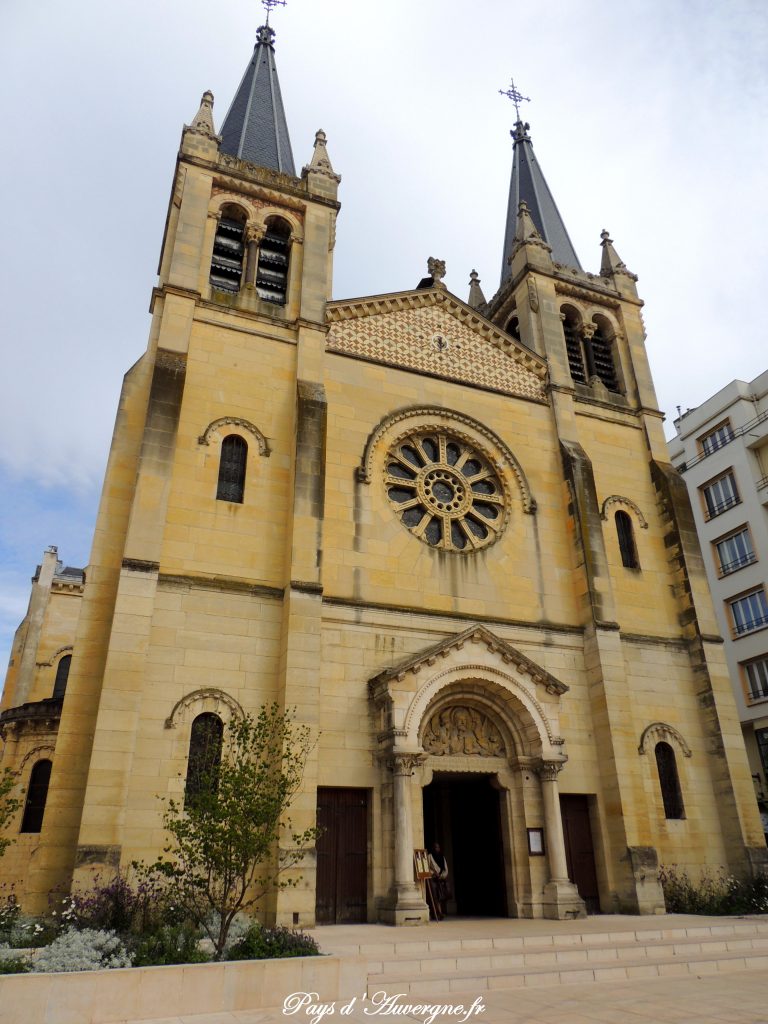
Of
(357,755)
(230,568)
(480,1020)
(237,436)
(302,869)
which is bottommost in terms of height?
(480,1020)

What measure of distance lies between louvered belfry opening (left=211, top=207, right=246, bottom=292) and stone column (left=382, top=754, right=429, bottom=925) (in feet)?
41.0

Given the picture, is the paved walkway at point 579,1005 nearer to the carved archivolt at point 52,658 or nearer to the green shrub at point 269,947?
the green shrub at point 269,947

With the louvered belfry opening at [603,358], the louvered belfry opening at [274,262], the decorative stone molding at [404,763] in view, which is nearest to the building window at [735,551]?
the louvered belfry opening at [603,358]

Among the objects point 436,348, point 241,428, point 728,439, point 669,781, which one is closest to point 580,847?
point 669,781

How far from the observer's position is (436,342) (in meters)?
20.1

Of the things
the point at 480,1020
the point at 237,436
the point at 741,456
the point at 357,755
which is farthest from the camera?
the point at 741,456

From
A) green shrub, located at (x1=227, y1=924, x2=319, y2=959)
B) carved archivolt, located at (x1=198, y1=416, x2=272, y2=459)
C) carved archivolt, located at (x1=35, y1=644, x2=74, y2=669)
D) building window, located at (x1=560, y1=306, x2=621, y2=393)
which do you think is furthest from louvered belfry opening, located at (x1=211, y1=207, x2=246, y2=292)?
carved archivolt, located at (x1=35, y1=644, x2=74, y2=669)

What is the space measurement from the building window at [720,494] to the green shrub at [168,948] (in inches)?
1137

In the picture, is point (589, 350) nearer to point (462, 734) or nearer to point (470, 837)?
point (462, 734)

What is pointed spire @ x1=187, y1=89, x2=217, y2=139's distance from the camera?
1978 cm

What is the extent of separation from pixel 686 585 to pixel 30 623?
80.6ft

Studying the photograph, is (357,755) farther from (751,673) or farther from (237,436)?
(751,673)

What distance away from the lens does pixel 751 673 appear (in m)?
28.9

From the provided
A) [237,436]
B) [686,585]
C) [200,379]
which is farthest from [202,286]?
[686,585]
